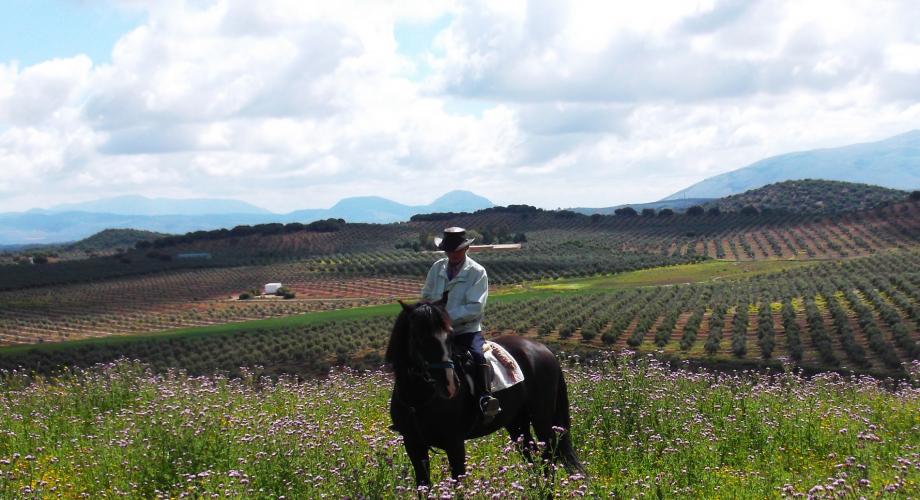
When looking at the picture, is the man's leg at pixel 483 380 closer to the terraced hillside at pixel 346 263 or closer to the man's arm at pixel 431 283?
the man's arm at pixel 431 283

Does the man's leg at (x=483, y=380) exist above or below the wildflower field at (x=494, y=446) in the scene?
above

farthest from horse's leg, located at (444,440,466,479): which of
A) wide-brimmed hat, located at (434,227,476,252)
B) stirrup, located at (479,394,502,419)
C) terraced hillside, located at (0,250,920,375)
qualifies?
terraced hillside, located at (0,250,920,375)

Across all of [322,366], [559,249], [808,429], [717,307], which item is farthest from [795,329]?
[559,249]

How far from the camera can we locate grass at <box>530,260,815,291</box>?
66.7 meters

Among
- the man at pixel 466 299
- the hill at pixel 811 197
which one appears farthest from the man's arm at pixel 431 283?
the hill at pixel 811 197

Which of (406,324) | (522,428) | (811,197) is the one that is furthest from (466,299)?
(811,197)

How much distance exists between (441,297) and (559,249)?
10076cm

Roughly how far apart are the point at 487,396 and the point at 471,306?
81 cm

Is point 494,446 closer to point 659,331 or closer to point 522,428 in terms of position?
point 522,428

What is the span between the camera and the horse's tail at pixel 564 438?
741cm

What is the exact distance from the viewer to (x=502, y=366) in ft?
24.6

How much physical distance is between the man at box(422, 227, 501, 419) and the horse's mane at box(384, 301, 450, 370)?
36cm

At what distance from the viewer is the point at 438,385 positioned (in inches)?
256

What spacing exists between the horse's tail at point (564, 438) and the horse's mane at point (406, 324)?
56.6 inches
